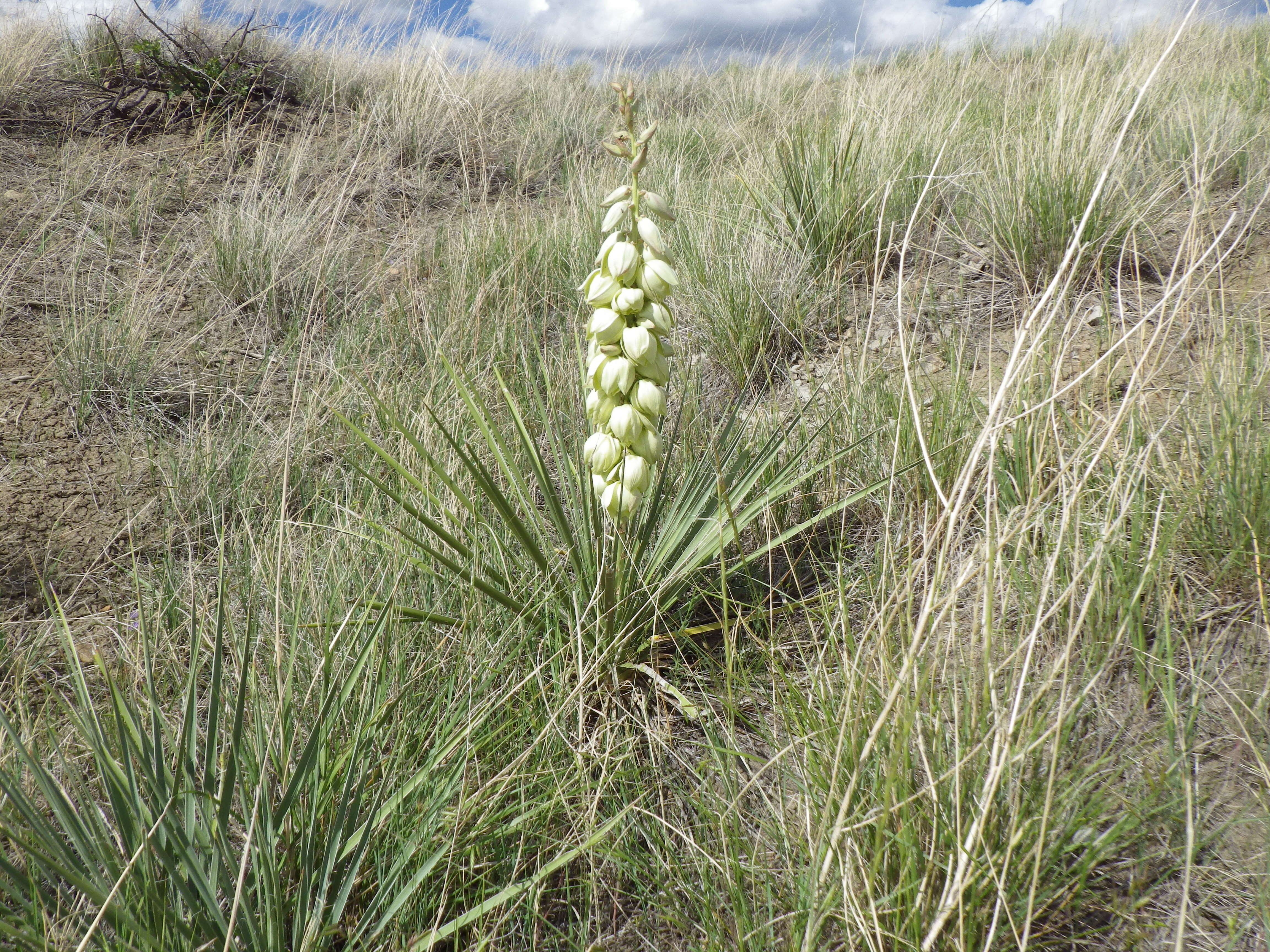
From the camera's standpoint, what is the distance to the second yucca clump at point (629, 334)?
1.22 m

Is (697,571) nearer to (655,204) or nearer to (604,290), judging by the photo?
(604,290)

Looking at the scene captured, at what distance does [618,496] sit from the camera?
54.8 inches

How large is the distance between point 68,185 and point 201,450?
2308 millimetres

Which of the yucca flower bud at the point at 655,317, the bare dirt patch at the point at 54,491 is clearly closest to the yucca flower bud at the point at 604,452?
the yucca flower bud at the point at 655,317

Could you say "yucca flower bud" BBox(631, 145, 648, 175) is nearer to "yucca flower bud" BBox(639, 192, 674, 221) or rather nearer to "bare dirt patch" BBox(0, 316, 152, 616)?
"yucca flower bud" BBox(639, 192, 674, 221)

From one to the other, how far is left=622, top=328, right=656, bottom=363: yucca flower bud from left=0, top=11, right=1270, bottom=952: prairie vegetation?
28cm

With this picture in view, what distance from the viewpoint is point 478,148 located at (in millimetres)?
5047

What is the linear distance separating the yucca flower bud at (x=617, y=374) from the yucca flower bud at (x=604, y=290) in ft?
0.34

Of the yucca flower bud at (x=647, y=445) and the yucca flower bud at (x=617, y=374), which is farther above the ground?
the yucca flower bud at (x=617, y=374)

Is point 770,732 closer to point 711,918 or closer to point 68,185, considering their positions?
point 711,918

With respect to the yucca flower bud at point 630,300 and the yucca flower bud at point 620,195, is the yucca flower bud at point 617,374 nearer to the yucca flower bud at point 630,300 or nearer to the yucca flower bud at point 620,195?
the yucca flower bud at point 630,300

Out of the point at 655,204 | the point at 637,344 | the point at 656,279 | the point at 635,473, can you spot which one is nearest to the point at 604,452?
the point at 635,473

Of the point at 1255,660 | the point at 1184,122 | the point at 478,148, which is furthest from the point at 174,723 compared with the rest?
the point at 478,148

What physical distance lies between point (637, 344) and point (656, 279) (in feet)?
0.36
